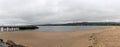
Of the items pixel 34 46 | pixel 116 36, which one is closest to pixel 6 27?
pixel 34 46

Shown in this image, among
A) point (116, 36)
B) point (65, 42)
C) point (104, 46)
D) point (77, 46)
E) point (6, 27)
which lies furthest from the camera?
point (6, 27)

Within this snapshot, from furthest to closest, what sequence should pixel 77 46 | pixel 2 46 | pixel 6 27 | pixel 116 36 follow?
pixel 6 27
pixel 2 46
pixel 77 46
pixel 116 36

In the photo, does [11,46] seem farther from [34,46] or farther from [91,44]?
[91,44]

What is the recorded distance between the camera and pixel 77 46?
1598 cm

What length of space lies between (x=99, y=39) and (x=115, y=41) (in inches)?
51.2

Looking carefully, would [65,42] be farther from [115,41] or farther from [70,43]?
[115,41]

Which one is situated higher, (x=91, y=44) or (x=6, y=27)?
(x=91, y=44)

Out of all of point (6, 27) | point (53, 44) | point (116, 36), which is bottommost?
point (6, 27)

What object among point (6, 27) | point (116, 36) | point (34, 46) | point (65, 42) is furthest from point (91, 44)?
point (6, 27)

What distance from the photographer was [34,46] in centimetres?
1884

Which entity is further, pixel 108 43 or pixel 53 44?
pixel 53 44

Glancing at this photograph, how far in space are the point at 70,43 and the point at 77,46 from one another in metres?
1.55

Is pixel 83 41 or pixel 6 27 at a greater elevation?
pixel 83 41

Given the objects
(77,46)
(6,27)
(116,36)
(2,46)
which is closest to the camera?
(116,36)
